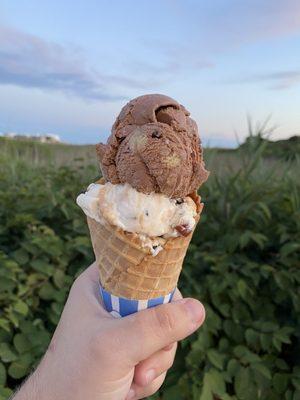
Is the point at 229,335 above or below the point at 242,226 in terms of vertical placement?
below

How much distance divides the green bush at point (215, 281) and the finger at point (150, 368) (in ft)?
2.05

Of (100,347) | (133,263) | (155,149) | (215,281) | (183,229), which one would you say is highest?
(155,149)

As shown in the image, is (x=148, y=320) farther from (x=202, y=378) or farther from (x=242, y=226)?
(x=242, y=226)

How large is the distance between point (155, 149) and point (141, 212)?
0.20 m

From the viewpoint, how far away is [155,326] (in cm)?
149

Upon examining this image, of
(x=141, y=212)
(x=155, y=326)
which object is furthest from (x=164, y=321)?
(x=141, y=212)

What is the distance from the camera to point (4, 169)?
4512mm

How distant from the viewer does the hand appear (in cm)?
145

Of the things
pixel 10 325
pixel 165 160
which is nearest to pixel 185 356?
pixel 10 325

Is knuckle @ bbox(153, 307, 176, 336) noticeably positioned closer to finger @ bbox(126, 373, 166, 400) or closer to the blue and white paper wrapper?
the blue and white paper wrapper

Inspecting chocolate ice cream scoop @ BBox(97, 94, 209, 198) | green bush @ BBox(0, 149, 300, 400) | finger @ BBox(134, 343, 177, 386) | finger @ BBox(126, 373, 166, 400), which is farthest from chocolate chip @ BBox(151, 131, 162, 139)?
green bush @ BBox(0, 149, 300, 400)

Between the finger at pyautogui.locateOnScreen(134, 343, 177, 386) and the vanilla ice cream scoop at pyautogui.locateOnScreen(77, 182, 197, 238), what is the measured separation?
17.8 inches

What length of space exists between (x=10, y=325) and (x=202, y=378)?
3.37ft

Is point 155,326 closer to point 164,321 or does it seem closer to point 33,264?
point 164,321
